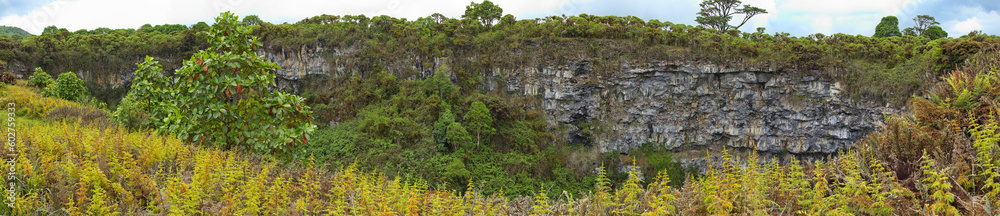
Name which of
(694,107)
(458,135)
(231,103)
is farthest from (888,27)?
(231,103)

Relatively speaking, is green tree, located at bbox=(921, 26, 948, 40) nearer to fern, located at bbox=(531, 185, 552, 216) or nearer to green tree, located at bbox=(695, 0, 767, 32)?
green tree, located at bbox=(695, 0, 767, 32)

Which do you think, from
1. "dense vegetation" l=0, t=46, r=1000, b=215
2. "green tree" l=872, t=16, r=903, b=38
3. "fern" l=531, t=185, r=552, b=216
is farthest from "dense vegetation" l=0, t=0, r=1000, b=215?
"fern" l=531, t=185, r=552, b=216

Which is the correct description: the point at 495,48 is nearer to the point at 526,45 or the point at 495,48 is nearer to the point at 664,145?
the point at 526,45

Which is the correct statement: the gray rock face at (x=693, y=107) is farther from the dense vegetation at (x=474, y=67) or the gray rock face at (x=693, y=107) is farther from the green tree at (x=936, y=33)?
the green tree at (x=936, y=33)

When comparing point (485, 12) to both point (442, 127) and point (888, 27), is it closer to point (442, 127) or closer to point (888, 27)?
point (442, 127)

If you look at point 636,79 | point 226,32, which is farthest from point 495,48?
point 226,32

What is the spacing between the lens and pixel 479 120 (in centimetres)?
2744

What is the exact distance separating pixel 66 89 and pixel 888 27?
50.4 metres

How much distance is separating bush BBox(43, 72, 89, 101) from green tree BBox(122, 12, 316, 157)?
13044mm

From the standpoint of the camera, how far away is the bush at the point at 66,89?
45.1ft

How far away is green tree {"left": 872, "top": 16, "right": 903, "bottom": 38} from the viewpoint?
38.0 meters

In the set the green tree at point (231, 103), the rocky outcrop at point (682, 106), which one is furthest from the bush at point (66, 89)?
the rocky outcrop at point (682, 106)

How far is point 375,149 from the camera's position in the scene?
86.2ft

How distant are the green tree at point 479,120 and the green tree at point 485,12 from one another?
30.9 ft
